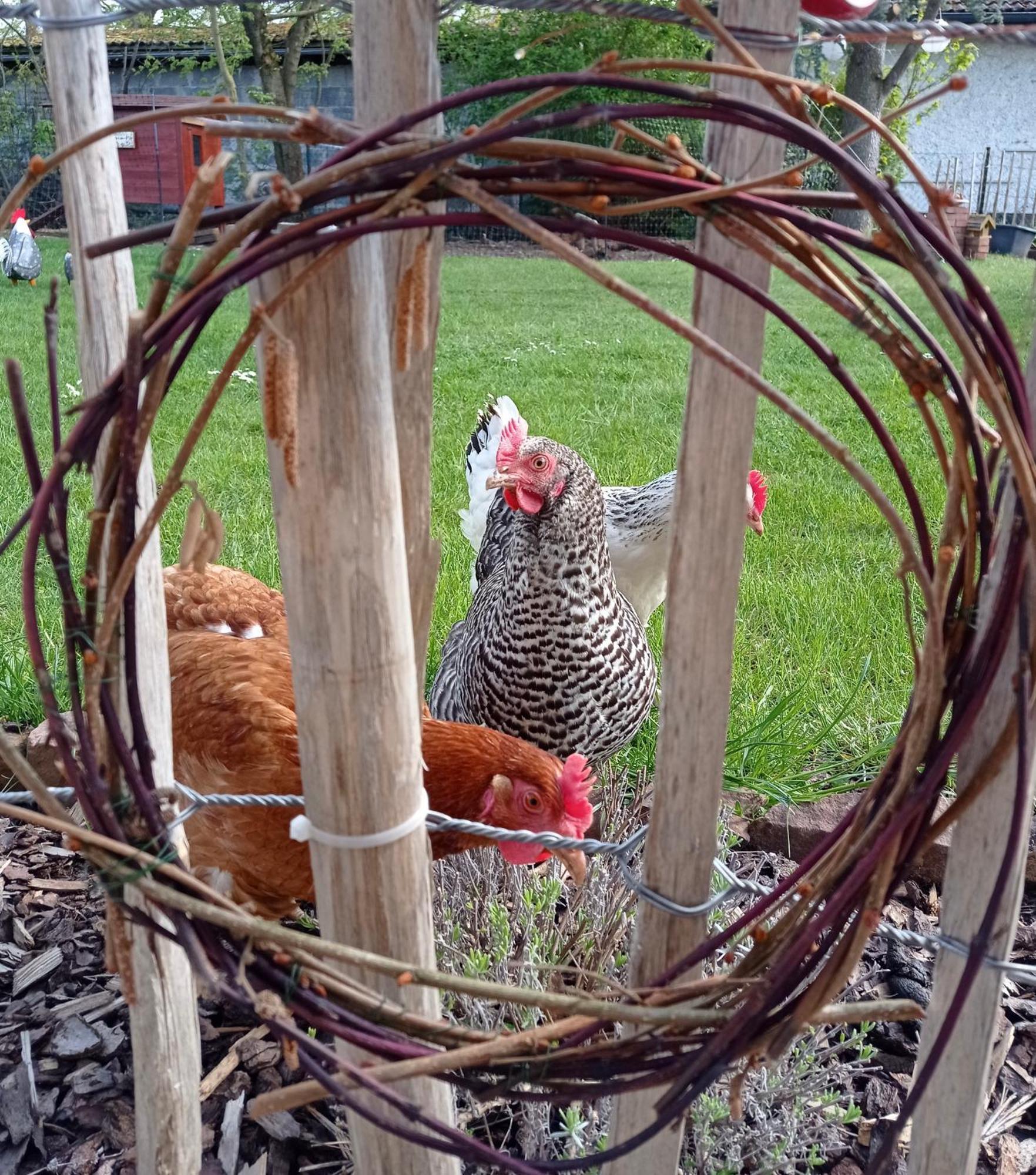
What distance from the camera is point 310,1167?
60.2 inches

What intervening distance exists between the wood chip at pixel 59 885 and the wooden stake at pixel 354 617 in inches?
49.5

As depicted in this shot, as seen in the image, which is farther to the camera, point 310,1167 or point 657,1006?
point 310,1167

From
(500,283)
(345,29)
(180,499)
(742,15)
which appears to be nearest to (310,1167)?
(742,15)

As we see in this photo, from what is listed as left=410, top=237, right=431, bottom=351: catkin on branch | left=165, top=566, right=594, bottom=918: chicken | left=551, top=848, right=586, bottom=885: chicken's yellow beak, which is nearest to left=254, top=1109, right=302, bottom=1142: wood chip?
left=165, top=566, right=594, bottom=918: chicken

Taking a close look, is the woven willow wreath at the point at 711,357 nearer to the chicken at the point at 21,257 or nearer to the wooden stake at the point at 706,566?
the wooden stake at the point at 706,566

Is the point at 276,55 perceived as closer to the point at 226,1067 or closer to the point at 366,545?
the point at 226,1067

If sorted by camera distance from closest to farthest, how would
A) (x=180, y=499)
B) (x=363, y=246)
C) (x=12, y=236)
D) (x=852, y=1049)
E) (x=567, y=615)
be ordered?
(x=363, y=246)
(x=852, y=1049)
(x=567, y=615)
(x=180, y=499)
(x=12, y=236)

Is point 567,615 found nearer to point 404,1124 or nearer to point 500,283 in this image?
point 404,1124

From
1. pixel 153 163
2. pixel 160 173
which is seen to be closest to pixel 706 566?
pixel 160 173

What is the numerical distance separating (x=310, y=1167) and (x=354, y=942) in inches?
28.9

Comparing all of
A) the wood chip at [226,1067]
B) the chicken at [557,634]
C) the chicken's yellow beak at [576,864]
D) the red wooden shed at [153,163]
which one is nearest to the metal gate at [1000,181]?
the red wooden shed at [153,163]

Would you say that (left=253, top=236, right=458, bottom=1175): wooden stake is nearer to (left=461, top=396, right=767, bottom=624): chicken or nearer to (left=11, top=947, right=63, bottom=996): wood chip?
(left=11, top=947, right=63, bottom=996): wood chip

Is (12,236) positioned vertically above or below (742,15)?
below

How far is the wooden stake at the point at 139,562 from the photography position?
3.43ft
